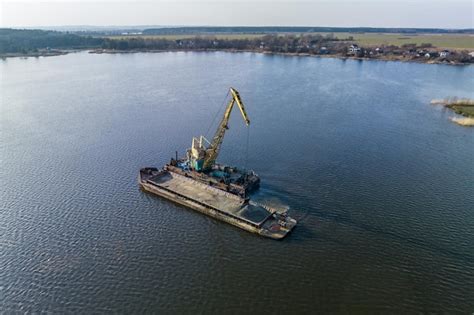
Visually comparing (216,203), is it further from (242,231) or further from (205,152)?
(205,152)

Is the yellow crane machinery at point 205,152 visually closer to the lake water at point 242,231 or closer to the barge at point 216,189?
the barge at point 216,189

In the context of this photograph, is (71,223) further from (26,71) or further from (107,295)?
(26,71)

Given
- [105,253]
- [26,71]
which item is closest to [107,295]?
[105,253]

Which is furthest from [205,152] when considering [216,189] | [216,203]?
[216,203]

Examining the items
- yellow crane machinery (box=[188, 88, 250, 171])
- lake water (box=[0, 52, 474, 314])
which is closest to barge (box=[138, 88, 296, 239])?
yellow crane machinery (box=[188, 88, 250, 171])

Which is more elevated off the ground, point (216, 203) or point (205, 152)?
point (205, 152)

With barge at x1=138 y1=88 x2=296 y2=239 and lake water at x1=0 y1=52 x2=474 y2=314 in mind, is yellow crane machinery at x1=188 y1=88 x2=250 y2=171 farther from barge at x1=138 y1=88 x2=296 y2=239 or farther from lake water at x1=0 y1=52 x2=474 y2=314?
lake water at x1=0 y1=52 x2=474 y2=314
